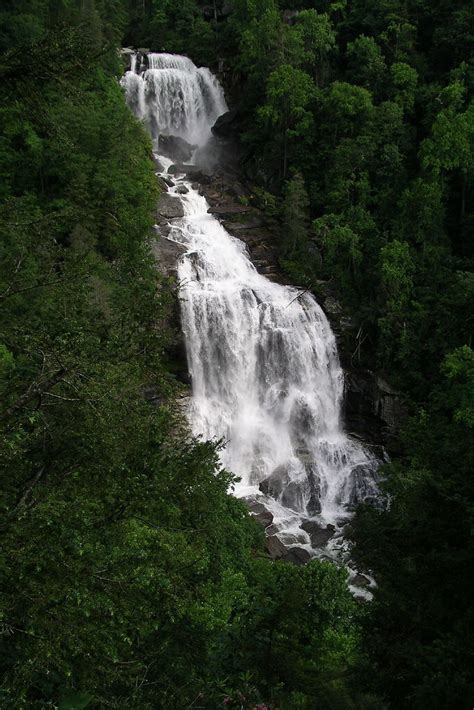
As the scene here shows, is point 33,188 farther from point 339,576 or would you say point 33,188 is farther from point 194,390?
point 339,576

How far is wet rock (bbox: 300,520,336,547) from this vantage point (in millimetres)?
19688

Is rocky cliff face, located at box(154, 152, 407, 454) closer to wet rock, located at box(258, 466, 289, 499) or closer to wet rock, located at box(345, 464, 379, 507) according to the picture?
wet rock, located at box(345, 464, 379, 507)

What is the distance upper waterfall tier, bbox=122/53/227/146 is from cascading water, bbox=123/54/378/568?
37.5ft

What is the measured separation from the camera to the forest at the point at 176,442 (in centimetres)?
566

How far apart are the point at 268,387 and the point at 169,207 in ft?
34.5

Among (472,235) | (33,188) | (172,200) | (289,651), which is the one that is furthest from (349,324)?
(289,651)

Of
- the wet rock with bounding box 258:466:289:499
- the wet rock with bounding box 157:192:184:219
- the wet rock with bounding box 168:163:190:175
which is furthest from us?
the wet rock with bounding box 168:163:190:175

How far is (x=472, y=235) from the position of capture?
28.1 metres

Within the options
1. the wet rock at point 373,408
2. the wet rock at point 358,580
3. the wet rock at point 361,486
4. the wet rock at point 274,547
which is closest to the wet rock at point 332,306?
the wet rock at point 373,408

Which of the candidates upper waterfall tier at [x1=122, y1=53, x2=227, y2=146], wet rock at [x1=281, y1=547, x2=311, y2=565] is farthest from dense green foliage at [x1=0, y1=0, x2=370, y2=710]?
upper waterfall tier at [x1=122, y1=53, x2=227, y2=146]

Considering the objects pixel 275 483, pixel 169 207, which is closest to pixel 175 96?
pixel 169 207

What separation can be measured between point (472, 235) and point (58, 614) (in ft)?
89.9

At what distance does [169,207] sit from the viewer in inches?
1123

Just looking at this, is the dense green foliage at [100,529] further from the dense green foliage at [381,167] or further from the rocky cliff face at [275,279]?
the rocky cliff face at [275,279]
